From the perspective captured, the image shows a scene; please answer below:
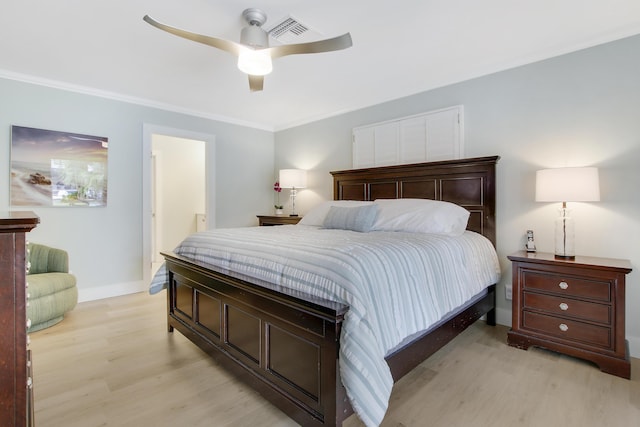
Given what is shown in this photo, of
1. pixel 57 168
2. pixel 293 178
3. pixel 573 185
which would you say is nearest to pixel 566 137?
pixel 573 185

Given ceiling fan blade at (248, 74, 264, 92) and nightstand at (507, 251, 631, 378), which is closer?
nightstand at (507, 251, 631, 378)

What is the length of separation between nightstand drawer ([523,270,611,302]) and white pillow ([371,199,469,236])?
611mm

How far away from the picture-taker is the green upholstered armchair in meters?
2.60

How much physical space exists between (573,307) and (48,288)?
4.17 meters

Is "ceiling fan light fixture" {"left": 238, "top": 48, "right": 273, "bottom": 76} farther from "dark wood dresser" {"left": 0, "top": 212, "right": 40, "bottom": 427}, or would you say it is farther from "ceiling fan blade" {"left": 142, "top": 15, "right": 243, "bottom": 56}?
"dark wood dresser" {"left": 0, "top": 212, "right": 40, "bottom": 427}

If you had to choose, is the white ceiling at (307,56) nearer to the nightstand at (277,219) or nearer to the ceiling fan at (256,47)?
the ceiling fan at (256,47)

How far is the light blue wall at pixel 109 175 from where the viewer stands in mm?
3143

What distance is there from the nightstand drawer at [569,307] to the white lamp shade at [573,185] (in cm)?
72

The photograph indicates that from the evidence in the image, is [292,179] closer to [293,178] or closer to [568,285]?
[293,178]

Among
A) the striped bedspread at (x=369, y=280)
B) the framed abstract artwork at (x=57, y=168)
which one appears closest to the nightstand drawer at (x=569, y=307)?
the striped bedspread at (x=369, y=280)

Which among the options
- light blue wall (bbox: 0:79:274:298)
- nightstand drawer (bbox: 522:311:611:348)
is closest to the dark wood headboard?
nightstand drawer (bbox: 522:311:611:348)

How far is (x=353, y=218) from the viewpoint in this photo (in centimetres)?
275

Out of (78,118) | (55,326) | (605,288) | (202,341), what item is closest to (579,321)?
(605,288)

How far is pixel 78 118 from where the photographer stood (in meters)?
3.44
